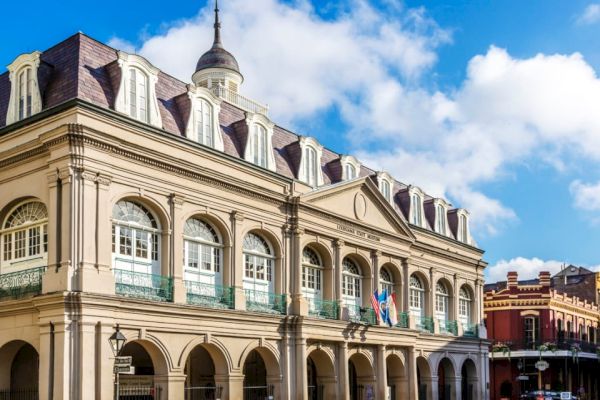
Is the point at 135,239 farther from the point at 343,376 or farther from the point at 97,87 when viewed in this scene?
the point at 343,376

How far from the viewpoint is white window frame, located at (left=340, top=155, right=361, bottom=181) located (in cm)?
4188

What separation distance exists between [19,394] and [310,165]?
16341 mm

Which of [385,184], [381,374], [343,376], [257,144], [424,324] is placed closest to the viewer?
[257,144]

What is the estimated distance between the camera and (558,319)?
66.1m

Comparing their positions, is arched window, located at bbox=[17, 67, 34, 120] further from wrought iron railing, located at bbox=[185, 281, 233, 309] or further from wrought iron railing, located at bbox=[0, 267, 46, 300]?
wrought iron railing, located at bbox=[185, 281, 233, 309]

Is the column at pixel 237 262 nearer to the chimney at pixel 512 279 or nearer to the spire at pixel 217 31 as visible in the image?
the spire at pixel 217 31

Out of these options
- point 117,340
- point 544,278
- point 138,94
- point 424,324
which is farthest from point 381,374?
point 544,278

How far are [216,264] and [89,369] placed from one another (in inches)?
313

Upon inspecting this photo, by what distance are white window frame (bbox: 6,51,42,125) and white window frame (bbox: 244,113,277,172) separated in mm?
8819

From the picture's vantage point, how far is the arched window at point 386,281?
43.6 meters

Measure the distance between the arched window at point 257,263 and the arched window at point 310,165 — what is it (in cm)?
448

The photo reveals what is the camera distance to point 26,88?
30.1 m

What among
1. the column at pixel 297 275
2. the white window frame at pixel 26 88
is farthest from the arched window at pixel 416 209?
the white window frame at pixel 26 88

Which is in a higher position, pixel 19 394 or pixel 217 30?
pixel 217 30
